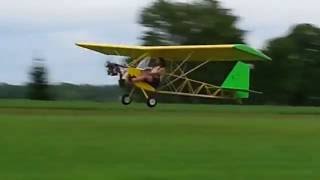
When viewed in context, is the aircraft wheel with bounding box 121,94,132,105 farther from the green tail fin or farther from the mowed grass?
the mowed grass

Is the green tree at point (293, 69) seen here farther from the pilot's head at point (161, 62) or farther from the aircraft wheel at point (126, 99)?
the aircraft wheel at point (126, 99)

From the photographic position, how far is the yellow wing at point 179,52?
42312 mm

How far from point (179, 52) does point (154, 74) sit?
6.35 ft

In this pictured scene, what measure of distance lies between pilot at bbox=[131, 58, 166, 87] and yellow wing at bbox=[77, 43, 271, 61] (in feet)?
1.56

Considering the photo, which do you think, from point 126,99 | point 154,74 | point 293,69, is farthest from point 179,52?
point 293,69

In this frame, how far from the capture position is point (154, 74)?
43.0 metres

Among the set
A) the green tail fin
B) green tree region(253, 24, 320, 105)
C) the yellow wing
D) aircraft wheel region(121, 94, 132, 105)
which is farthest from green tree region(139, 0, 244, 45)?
aircraft wheel region(121, 94, 132, 105)

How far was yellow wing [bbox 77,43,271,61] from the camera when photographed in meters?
42.3

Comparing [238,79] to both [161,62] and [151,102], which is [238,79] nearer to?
[161,62]

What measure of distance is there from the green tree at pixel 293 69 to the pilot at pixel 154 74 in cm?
3260

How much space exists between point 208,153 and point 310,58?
7070 centimetres

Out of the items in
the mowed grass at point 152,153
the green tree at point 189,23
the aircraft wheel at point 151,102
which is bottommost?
the aircraft wheel at point 151,102

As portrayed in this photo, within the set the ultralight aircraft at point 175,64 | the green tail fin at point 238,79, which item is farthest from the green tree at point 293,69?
the ultralight aircraft at point 175,64

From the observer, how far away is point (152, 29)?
7769 cm
